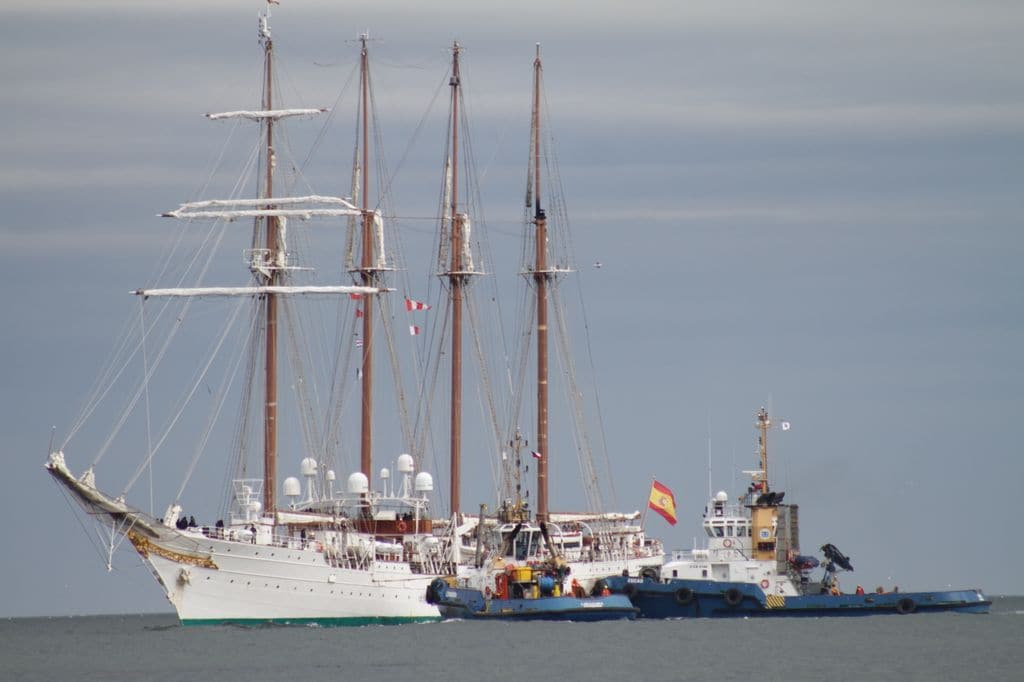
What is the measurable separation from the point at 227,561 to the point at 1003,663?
46.0m

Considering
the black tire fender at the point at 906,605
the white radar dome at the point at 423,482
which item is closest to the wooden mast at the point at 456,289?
the white radar dome at the point at 423,482

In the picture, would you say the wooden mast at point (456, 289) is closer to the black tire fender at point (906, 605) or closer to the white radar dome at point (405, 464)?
the white radar dome at point (405, 464)

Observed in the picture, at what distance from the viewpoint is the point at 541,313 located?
156m

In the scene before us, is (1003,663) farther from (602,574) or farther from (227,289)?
(227,289)

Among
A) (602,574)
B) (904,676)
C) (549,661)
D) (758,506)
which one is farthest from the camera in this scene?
(602,574)

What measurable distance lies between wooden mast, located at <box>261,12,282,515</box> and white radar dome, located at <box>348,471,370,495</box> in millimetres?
7214

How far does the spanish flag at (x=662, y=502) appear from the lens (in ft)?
487

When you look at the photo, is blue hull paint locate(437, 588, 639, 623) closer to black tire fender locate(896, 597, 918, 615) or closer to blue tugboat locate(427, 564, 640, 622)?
blue tugboat locate(427, 564, 640, 622)

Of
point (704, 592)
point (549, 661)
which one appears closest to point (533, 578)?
point (704, 592)

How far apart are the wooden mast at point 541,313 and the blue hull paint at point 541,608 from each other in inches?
632

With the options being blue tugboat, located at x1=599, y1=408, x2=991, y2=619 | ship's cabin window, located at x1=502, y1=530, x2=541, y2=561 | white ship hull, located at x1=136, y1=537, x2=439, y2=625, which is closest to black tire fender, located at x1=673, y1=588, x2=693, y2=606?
blue tugboat, located at x1=599, y1=408, x2=991, y2=619

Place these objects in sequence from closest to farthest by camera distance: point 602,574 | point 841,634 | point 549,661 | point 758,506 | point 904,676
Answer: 1. point 904,676
2. point 549,661
3. point 841,634
4. point 758,506
5. point 602,574

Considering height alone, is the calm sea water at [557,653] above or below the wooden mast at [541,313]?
below

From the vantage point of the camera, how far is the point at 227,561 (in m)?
132
